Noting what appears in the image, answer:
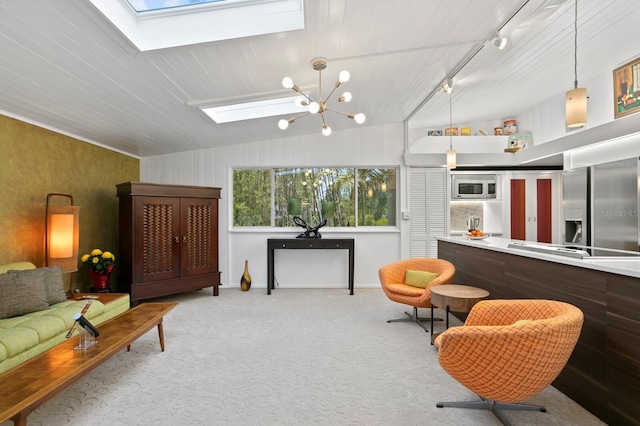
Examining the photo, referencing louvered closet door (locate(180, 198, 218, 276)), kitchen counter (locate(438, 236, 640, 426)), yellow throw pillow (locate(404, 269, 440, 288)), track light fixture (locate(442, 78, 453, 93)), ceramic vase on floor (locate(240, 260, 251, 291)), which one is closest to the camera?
kitchen counter (locate(438, 236, 640, 426))

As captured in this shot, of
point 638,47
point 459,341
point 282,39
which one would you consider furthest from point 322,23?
point 638,47

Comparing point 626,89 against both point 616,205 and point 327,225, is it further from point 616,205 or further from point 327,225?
point 327,225

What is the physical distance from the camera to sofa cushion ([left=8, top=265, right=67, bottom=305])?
108 inches

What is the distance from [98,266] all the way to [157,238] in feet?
2.42

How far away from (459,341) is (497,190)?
4500mm

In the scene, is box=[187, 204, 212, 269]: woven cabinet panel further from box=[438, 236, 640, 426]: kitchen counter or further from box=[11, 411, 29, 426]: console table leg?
box=[438, 236, 640, 426]: kitchen counter

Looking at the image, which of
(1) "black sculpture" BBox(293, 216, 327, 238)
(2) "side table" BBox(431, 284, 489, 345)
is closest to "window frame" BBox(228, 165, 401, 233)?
(1) "black sculpture" BBox(293, 216, 327, 238)

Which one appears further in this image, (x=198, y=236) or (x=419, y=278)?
(x=198, y=236)

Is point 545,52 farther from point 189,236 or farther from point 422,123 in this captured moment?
point 189,236

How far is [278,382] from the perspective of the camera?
2285 mm

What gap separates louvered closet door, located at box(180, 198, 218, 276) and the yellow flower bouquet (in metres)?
0.87

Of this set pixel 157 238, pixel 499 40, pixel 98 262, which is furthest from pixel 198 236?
pixel 499 40

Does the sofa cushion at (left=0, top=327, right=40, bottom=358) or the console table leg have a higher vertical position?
the sofa cushion at (left=0, top=327, right=40, bottom=358)

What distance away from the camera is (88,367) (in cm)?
183
